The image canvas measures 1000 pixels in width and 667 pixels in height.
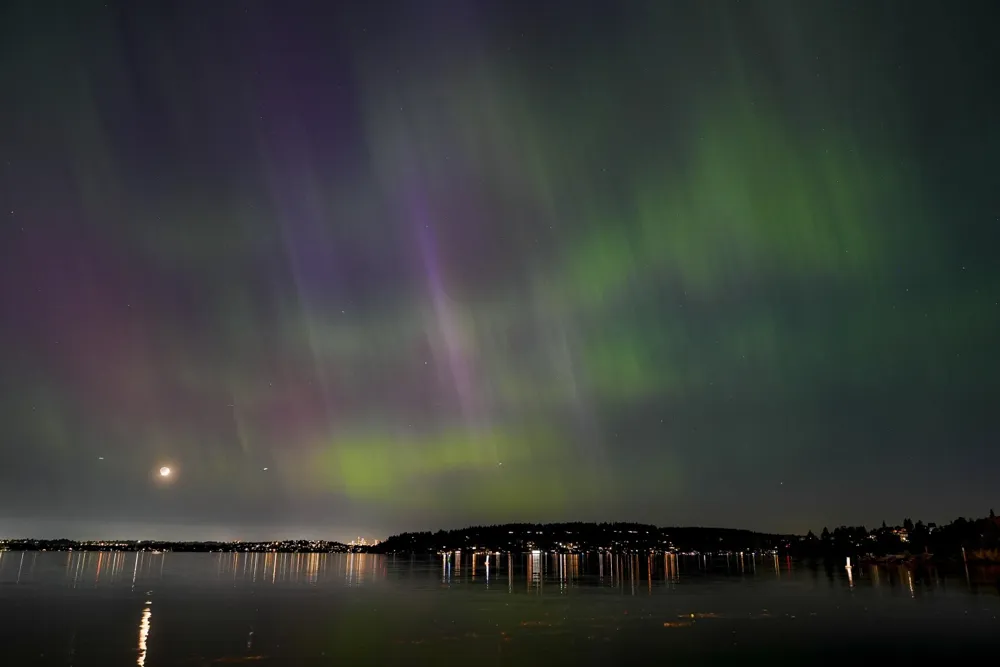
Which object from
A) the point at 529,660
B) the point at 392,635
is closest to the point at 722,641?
the point at 529,660

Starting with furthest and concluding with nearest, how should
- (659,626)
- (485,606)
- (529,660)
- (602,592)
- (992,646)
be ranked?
(602,592) → (485,606) → (659,626) → (992,646) → (529,660)

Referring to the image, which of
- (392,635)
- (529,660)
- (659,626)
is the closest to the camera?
(529,660)

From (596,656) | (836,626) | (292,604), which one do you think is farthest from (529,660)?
(292,604)

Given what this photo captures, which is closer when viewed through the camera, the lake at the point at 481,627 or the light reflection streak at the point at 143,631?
the light reflection streak at the point at 143,631

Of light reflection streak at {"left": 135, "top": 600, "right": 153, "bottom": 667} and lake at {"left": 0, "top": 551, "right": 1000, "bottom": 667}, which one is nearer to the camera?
light reflection streak at {"left": 135, "top": 600, "right": 153, "bottom": 667}

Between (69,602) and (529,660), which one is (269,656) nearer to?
(529,660)

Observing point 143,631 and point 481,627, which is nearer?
point 143,631

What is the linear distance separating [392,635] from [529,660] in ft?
45.2

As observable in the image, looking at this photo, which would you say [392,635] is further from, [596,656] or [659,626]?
[659,626]

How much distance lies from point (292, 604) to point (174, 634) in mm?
24957

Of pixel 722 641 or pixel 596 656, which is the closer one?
pixel 596 656

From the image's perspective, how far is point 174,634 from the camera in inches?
1768

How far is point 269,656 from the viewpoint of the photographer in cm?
3688

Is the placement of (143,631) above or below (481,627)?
above
